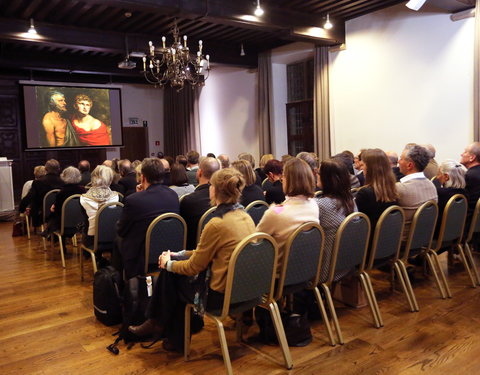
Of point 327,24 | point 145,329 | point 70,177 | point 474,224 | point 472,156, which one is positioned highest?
point 327,24

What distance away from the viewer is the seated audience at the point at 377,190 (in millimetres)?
3309

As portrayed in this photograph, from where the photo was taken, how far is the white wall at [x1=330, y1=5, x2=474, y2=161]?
6.82m

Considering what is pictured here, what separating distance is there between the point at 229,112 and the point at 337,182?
8.83 meters

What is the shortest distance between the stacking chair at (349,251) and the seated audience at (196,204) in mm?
1152

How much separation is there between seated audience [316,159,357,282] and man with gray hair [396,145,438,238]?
65 centimetres

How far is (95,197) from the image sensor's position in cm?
425

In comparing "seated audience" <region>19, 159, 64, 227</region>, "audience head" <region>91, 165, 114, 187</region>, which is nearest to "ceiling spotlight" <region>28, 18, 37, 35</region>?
"seated audience" <region>19, 159, 64, 227</region>

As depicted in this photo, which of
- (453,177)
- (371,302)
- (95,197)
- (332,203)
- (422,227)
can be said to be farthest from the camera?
(95,197)

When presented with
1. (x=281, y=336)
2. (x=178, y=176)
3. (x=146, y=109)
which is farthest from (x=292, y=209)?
(x=146, y=109)

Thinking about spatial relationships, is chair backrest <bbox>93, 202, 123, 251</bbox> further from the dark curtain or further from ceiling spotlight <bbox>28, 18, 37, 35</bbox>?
the dark curtain

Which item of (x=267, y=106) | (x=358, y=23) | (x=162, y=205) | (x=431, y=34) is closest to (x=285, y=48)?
(x=267, y=106)

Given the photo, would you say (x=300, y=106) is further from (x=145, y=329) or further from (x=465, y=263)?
(x=145, y=329)

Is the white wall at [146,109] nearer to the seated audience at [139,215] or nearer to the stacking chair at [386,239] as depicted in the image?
the seated audience at [139,215]

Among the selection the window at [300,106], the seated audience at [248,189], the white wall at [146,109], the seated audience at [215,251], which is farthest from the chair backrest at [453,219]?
the white wall at [146,109]
